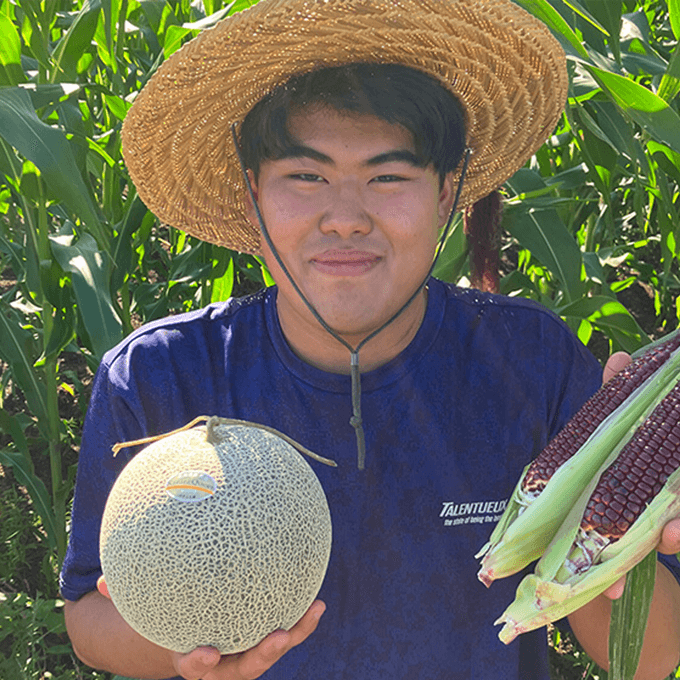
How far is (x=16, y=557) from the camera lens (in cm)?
314

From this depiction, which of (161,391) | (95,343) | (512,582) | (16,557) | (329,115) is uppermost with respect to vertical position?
(329,115)

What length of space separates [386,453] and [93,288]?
1116mm

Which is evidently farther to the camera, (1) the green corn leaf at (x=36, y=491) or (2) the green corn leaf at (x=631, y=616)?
(1) the green corn leaf at (x=36, y=491)

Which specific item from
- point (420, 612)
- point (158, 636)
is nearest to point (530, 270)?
point (420, 612)

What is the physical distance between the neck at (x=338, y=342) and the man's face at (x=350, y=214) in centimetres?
11

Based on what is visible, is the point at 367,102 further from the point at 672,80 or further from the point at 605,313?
the point at 605,313

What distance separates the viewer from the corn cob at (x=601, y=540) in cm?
108

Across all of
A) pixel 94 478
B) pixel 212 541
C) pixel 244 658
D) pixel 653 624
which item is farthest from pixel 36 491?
pixel 653 624

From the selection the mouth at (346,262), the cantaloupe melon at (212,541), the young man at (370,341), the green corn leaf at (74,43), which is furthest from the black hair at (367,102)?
the green corn leaf at (74,43)

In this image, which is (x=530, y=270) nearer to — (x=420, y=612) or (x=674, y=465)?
(x=420, y=612)

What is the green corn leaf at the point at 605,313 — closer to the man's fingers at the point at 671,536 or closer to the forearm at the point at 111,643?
the man's fingers at the point at 671,536

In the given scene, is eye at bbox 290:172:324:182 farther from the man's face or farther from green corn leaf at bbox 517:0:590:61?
green corn leaf at bbox 517:0:590:61

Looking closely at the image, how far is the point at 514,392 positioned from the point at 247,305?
643mm

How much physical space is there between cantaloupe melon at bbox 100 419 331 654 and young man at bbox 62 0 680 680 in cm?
42
